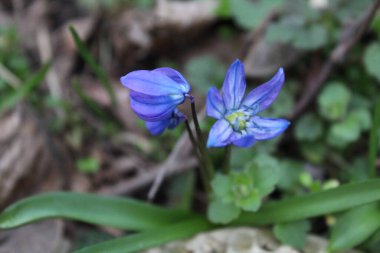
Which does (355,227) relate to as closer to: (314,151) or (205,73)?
(314,151)

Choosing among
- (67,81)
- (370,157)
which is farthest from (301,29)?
(67,81)

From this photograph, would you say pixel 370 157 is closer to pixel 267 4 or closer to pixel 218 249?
pixel 218 249

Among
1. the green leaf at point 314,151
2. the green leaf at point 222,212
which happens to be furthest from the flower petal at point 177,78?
the green leaf at point 314,151

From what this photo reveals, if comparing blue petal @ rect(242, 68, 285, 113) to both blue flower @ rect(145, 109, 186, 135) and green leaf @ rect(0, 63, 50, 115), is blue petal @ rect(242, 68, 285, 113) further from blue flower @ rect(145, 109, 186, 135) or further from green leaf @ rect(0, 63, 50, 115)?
green leaf @ rect(0, 63, 50, 115)

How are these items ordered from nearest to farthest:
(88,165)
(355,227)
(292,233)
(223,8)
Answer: (355,227) < (292,233) < (88,165) < (223,8)

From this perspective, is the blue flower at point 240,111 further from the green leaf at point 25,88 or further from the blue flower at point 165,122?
the green leaf at point 25,88

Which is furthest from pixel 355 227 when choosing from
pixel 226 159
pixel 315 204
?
pixel 226 159
